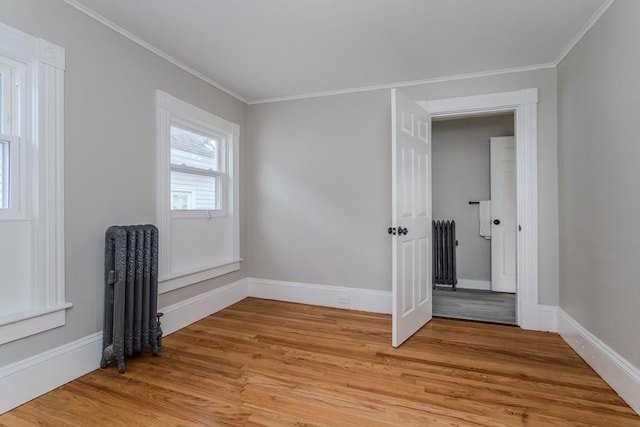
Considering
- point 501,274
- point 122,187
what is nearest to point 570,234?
point 501,274

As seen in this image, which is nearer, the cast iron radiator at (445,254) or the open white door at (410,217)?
the open white door at (410,217)

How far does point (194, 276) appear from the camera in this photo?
3.04 m

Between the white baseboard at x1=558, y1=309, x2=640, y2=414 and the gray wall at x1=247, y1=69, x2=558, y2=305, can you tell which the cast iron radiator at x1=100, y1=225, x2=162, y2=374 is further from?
the white baseboard at x1=558, y1=309, x2=640, y2=414

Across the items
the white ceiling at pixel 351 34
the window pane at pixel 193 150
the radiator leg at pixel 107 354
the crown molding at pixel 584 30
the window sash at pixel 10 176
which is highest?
the white ceiling at pixel 351 34

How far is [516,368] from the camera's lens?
218 cm

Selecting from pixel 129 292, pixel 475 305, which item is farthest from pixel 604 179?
pixel 129 292

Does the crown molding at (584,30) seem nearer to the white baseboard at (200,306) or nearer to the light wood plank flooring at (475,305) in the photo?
the light wood plank flooring at (475,305)

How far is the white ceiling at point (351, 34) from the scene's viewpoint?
2049 millimetres

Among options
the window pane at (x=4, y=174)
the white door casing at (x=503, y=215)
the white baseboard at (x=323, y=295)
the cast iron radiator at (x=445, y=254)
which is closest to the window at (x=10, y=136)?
the window pane at (x=4, y=174)

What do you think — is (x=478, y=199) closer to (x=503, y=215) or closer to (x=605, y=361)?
(x=503, y=215)

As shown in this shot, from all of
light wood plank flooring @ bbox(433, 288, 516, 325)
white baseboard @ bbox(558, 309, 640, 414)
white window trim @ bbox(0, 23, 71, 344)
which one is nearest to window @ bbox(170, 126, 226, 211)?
white window trim @ bbox(0, 23, 71, 344)

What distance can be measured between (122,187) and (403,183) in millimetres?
2133

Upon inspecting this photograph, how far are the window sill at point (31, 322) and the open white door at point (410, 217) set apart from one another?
2.21m

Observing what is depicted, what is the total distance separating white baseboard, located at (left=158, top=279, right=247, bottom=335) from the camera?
A: 2.79 metres
